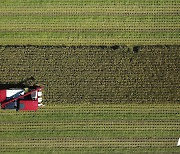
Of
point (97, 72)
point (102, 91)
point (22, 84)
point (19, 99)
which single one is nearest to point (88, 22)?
point (97, 72)

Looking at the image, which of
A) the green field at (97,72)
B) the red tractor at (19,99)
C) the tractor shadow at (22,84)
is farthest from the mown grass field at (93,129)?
the tractor shadow at (22,84)

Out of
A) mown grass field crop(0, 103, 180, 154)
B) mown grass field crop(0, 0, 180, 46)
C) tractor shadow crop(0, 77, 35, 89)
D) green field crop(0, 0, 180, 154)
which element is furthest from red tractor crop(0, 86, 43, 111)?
mown grass field crop(0, 0, 180, 46)

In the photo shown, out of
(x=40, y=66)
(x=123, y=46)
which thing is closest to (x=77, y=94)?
(x=40, y=66)

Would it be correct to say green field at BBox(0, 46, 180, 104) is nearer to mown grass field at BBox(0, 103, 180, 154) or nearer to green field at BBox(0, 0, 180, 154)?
green field at BBox(0, 0, 180, 154)

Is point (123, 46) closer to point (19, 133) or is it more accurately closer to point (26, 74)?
point (26, 74)

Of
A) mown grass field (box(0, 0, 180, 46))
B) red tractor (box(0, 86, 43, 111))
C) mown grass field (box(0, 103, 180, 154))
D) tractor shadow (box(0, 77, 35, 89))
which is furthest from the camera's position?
mown grass field (box(0, 0, 180, 46))

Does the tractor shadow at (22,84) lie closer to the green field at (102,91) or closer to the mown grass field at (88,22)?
the green field at (102,91)

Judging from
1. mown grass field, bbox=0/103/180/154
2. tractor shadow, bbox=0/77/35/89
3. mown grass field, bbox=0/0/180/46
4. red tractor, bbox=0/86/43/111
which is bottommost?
mown grass field, bbox=0/103/180/154
